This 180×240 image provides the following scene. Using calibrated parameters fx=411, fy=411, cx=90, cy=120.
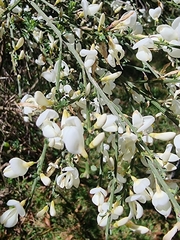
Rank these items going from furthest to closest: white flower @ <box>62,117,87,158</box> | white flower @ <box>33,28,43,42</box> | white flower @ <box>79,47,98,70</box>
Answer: white flower @ <box>33,28,43,42</box>
white flower @ <box>79,47,98,70</box>
white flower @ <box>62,117,87,158</box>

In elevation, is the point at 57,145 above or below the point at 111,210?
above

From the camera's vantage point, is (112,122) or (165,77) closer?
(112,122)

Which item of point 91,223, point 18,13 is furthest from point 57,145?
point 91,223

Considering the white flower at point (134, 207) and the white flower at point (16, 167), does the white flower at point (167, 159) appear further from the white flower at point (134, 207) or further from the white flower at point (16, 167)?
the white flower at point (16, 167)

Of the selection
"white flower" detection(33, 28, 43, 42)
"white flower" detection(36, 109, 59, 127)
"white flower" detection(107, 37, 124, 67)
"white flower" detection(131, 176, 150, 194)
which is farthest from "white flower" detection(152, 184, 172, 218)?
"white flower" detection(33, 28, 43, 42)

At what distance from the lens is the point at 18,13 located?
153 cm

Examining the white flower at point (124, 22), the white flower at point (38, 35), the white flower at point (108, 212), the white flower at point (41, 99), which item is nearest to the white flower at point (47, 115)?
the white flower at point (41, 99)

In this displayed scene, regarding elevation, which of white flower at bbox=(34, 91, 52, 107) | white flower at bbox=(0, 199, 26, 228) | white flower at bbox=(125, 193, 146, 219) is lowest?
white flower at bbox=(125, 193, 146, 219)

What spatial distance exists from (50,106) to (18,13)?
2.41 feet

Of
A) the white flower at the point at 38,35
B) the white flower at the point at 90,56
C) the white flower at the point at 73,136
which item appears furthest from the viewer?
the white flower at the point at 38,35

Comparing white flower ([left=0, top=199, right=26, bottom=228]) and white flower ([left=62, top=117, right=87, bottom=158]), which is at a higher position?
white flower ([left=62, top=117, right=87, bottom=158])

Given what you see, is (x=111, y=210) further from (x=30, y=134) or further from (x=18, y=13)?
(x=30, y=134)

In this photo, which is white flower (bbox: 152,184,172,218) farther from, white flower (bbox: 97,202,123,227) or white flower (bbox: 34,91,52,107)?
white flower (bbox: 34,91,52,107)

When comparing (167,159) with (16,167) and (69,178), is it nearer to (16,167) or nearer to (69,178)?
(69,178)
